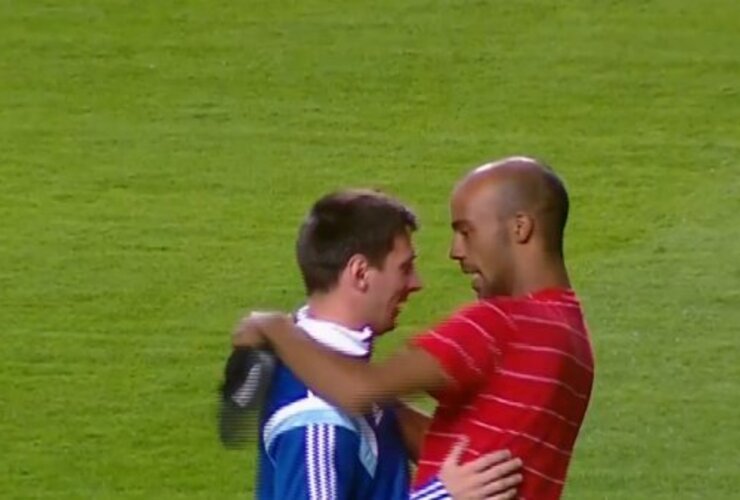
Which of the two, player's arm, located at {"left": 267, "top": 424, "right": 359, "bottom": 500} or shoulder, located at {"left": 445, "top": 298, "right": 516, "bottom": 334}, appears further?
shoulder, located at {"left": 445, "top": 298, "right": 516, "bottom": 334}

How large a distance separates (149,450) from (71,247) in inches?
79.3

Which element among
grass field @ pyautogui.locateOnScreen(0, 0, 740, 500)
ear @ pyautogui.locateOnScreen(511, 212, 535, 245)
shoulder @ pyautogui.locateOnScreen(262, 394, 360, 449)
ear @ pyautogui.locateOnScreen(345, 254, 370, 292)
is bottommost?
grass field @ pyautogui.locateOnScreen(0, 0, 740, 500)

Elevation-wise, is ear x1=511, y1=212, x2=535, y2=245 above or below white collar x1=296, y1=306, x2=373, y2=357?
above

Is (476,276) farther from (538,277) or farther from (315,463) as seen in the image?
(315,463)

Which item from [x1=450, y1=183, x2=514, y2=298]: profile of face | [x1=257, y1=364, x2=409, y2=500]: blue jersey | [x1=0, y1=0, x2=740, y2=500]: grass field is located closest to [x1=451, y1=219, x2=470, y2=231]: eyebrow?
[x1=450, y1=183, x2=514, y2=298]: profile of face

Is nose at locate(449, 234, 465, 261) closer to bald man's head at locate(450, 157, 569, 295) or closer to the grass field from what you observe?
bald man's head at locate(450, 157, 569, 295)

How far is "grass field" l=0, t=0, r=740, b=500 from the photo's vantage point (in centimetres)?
732

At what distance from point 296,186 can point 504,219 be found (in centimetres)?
642

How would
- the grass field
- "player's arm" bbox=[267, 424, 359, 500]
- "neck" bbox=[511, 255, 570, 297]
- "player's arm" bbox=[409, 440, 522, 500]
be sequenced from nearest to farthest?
"player's arm" bbox=[267, 424, 359, 500]
"player's arm" bbox=[409, 440, 522, 500]
"neck" bbox=[511, 255, 570, 297]
the grass field

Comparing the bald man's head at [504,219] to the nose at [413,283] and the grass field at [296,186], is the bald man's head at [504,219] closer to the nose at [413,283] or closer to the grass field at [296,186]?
the nose at [413,283]

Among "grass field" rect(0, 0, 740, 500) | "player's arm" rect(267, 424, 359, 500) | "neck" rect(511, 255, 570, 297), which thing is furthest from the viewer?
"grass field" rect(0, 0, 740, 500)

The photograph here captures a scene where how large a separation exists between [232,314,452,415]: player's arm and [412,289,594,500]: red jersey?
0.03m

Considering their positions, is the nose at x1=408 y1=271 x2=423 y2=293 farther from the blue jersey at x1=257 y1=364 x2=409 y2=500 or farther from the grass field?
the grass field

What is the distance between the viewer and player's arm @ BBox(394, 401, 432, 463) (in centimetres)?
332
